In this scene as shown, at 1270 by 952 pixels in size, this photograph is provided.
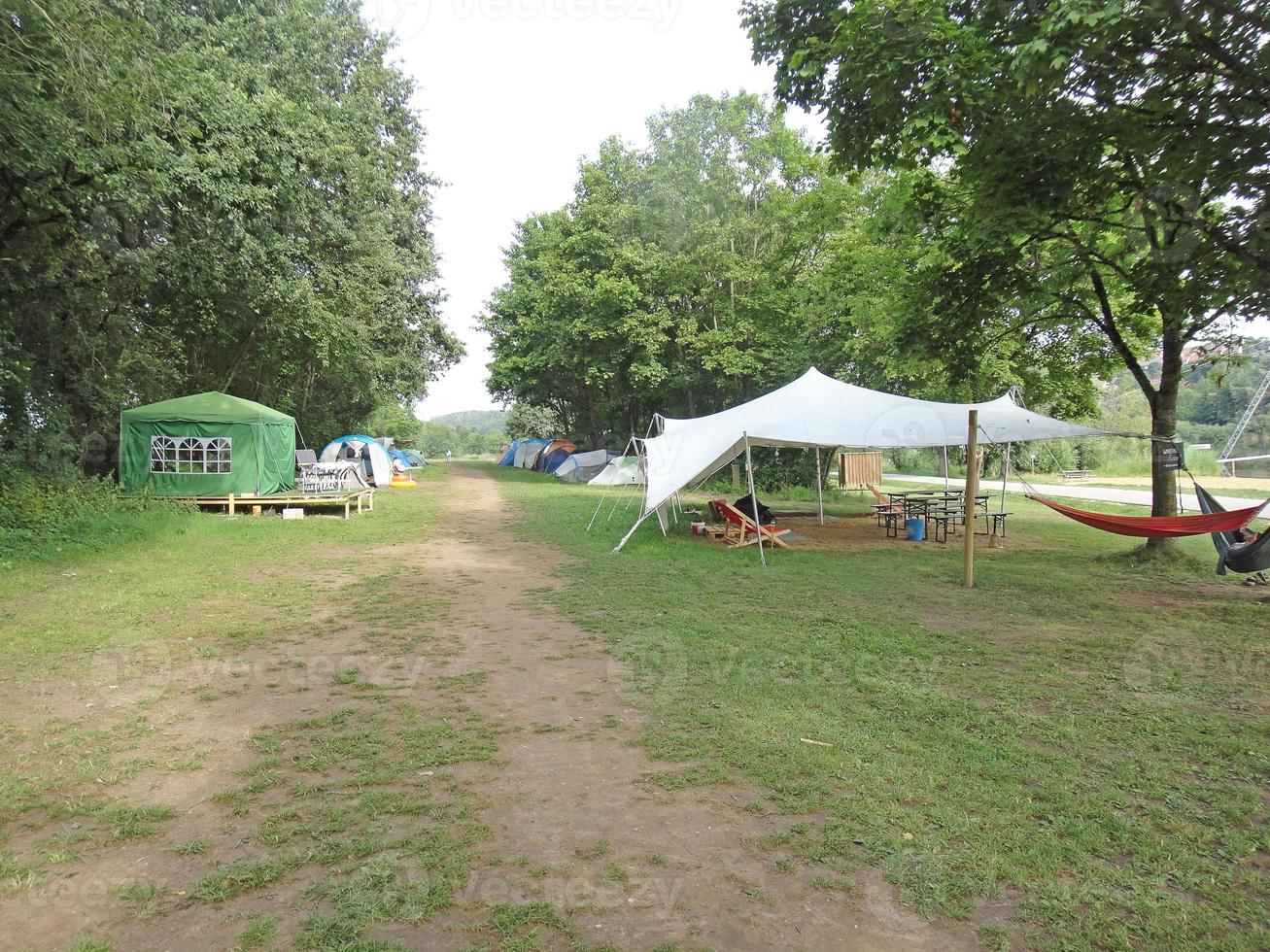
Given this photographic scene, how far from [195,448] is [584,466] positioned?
14553 millimetres

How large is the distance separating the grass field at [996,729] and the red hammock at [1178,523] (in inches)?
25.1

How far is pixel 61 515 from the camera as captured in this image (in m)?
10.5

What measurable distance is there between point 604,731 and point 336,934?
1.95 m

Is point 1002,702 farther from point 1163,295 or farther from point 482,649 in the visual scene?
point 1163,295

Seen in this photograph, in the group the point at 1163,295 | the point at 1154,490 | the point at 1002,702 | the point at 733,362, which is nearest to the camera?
the point at 1002,702

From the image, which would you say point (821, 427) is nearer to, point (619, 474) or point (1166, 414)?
point (1166, 414)

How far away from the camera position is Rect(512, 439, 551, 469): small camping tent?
38100 millimetres

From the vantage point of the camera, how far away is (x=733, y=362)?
68.2ft

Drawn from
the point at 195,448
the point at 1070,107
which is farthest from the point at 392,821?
the point at 195,448

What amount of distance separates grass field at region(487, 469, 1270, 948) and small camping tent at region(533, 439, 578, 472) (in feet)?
81.5

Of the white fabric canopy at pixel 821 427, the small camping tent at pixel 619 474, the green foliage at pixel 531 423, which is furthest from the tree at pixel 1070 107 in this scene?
the green foliage at pixel 531 423

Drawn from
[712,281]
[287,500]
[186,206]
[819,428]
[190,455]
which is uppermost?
[712,281]

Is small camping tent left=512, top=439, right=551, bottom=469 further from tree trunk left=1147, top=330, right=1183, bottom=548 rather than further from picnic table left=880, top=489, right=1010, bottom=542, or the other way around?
tree trunk left=1147, top=330, right=1183, bottom=548

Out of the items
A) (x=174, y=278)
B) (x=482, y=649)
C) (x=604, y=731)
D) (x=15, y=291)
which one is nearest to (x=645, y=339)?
(x=174, y=278)
